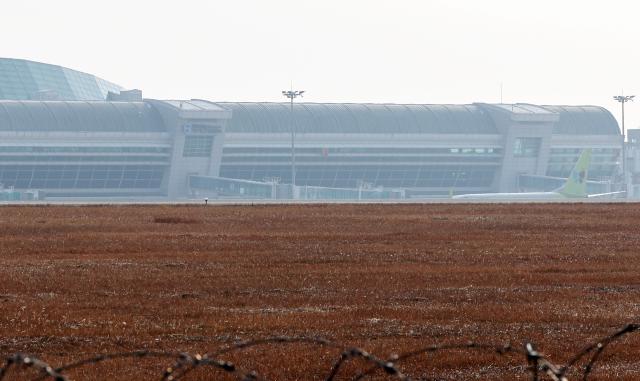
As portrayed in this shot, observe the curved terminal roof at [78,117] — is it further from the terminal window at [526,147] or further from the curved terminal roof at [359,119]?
the terminal window at [526,147]

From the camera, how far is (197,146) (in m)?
174

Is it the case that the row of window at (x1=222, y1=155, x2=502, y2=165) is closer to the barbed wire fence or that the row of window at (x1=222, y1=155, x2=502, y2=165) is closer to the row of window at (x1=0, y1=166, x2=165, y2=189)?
the row of window at (x1=0, y1=166, x2=165, y2=189)

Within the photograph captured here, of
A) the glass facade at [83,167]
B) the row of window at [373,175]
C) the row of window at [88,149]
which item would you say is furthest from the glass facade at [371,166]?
the glass facade at [83,167]

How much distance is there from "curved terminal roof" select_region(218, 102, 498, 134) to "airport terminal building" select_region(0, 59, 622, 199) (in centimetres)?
19

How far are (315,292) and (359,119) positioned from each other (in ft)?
528

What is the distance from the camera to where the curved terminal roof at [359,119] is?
7249 inches

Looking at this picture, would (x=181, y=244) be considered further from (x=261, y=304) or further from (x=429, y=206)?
(x=429, y=206)

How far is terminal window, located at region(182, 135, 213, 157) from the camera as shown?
17362 centimetres

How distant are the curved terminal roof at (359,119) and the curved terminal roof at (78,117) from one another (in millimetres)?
12049

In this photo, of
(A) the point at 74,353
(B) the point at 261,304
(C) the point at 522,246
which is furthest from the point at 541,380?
(C) the point at 522,246

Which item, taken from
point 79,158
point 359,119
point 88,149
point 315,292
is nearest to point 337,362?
point 315,292

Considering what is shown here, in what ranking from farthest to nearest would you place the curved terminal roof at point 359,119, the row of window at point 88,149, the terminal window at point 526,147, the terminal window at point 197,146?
the terminal window at point 526,147 < the curved terminal roof at point 359,119 < the terminal window at point 197,146 < the row of window at point 88,149

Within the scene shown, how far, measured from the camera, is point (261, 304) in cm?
2634

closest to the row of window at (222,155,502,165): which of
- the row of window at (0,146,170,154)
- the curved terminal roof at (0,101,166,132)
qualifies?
the row of window at (0,146,170,154)
